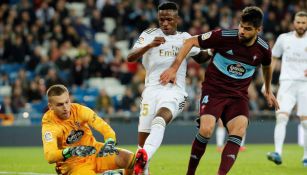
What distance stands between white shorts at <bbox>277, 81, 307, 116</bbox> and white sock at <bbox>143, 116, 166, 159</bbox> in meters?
4.07

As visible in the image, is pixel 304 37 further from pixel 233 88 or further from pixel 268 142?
pixel 268 142

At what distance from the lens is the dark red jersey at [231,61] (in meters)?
9.09

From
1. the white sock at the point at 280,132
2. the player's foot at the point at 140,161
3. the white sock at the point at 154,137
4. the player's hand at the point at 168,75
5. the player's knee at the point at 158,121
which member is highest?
the player's hand at the point at 168,75

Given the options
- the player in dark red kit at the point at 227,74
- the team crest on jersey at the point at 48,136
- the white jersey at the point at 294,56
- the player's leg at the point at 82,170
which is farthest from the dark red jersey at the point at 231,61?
the white jersey at the point at 294,56

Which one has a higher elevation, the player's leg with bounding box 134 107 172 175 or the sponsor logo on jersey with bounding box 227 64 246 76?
the sponsor logo on jersey with bounding box 227 64 246 76

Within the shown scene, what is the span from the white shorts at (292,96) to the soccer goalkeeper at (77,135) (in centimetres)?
454

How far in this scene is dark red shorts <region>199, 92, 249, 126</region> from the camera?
898 centimetres

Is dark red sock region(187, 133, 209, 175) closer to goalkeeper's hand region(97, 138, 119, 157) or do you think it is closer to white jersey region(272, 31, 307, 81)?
goalkeeper's hand region(97, 138, 119, 157)

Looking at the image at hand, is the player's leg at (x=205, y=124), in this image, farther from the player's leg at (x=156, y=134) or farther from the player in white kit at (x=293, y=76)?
the player in white kit at (x=293, y=76)

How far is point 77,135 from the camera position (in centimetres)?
878

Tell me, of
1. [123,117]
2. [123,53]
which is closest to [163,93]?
[123,117]

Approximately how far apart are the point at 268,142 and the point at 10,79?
725 cm

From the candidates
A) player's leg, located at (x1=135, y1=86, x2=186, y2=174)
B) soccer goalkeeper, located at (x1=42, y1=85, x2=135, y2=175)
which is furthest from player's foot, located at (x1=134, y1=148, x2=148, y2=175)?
soccer goalkeeper, located at (x1=42, y1=85, x2=135, y2=175)

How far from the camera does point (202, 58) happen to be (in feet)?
33.0
